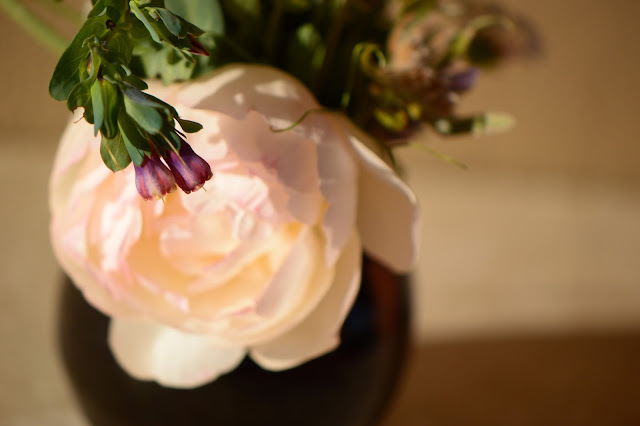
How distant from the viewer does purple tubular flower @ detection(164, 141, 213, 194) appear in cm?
16

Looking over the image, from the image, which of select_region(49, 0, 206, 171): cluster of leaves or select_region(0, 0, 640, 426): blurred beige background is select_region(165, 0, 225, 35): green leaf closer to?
select_region(49, 0, 206, 171): cluster of leaves

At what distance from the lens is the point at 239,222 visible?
206mm

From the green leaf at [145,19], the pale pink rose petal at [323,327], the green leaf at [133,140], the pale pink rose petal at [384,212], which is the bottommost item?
the pale pink rose petal at [323,327]

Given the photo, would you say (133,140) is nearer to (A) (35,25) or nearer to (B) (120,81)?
(B) (120,81)

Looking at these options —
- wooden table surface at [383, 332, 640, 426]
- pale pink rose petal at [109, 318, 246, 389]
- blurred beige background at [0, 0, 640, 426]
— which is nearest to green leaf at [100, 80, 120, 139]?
pale pink rose petal at [109, 318, 246, 389]

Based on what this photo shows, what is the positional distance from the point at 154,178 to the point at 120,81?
0.03 meters

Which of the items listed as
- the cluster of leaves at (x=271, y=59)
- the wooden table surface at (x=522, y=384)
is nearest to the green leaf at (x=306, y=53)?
the cluster of leaves at (x=271, y=59)

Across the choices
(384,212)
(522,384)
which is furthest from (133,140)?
(522,384)

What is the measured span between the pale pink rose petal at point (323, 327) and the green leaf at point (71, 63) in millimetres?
109

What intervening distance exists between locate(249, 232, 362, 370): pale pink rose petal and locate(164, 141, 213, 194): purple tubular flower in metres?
0.08

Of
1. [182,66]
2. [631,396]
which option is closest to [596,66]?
[631,396]

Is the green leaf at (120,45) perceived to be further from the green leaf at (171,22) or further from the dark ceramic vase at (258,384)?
the dark ceramic vase at (258,384)

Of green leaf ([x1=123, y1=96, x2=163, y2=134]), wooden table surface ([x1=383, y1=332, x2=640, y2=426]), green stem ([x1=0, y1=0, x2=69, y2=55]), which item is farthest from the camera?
wooden table surface ([x1=383, y1=332, x2=640, y2=426])

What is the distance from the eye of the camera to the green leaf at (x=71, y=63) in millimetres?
167
